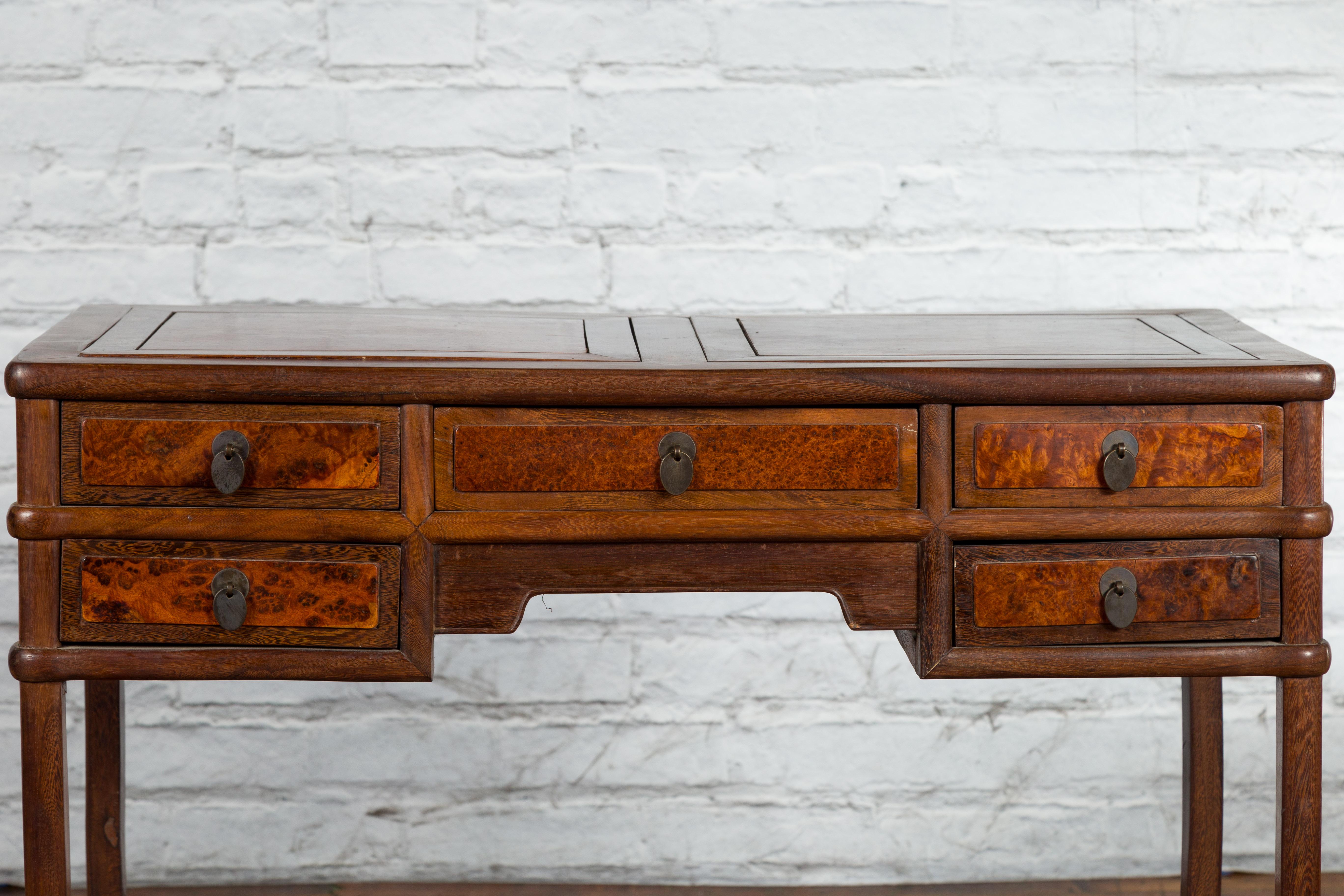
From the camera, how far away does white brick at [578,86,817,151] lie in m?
1.78

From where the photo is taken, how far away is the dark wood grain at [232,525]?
115 cm

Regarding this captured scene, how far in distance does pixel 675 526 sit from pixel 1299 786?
2.14 ft

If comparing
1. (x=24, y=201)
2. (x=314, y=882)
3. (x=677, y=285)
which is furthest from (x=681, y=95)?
(x=314, y=882)

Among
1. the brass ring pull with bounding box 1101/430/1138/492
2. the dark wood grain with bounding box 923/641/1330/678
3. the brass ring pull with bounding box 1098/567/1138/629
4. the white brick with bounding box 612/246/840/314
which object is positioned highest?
the white brick with bounding box 612/246/840/314

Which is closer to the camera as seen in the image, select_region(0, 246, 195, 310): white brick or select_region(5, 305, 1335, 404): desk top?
select_region(5, 305, 1335, 404): desk top

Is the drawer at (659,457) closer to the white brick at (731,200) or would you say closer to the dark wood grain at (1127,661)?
the dark wood grain at (1127,661)

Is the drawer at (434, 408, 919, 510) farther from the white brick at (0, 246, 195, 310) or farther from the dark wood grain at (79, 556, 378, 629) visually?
the white brick at (0, 246, 195, 310)

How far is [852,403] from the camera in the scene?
3.84 feet

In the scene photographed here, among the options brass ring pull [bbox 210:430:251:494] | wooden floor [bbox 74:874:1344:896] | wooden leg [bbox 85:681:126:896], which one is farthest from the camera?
wooden floor [bbox 74:874:1344:896]

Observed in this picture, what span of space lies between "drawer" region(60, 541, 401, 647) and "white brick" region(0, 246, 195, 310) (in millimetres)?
713

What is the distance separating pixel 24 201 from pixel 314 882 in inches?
42.0

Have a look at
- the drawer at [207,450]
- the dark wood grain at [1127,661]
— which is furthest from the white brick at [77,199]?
the dark wood grain at [1127,661]

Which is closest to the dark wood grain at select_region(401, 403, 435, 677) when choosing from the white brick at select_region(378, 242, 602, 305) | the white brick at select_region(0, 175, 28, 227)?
the white brick at select_region(378, 242, 602, 305)

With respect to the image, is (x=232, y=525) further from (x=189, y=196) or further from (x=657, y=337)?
(x=189, y=196)
